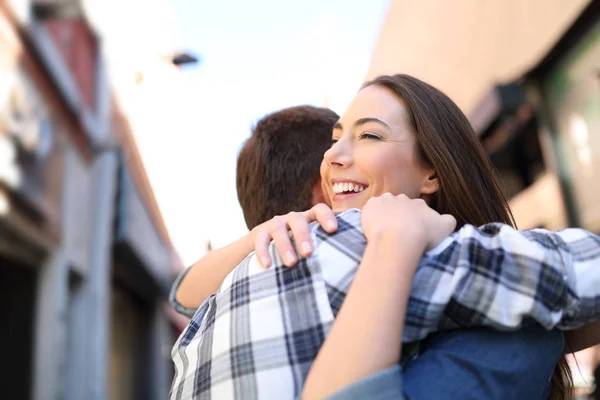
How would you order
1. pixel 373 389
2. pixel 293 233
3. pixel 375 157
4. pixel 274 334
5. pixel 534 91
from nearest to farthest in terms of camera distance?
pixel 373 389
pixel 274 334
pixel 293 233
pixel 375 157
pixel 534 91

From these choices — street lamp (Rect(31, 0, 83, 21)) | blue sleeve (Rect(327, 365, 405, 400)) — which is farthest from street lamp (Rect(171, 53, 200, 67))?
blue sleeve (Rect(327, 365, 405, 400))

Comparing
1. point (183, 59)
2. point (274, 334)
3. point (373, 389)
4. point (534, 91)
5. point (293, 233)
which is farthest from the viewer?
point (183, 59)

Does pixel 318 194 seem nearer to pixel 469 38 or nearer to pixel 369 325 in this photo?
pixel 369 325

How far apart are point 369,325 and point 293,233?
0.87 feet

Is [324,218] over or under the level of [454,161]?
under

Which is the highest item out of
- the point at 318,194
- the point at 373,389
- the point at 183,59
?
the point at 183,59

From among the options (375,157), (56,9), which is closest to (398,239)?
(375,157)

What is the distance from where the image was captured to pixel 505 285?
3.18 ft

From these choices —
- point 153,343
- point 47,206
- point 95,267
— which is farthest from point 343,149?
point 153,343

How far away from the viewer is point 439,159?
1.45 metres

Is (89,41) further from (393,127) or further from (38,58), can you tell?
(393,127)

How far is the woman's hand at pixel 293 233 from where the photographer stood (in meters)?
1.08

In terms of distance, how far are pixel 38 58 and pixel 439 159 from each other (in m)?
5.53

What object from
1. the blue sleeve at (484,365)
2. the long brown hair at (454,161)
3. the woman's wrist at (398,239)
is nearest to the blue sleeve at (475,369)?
the blue sleeve at (484,365)
